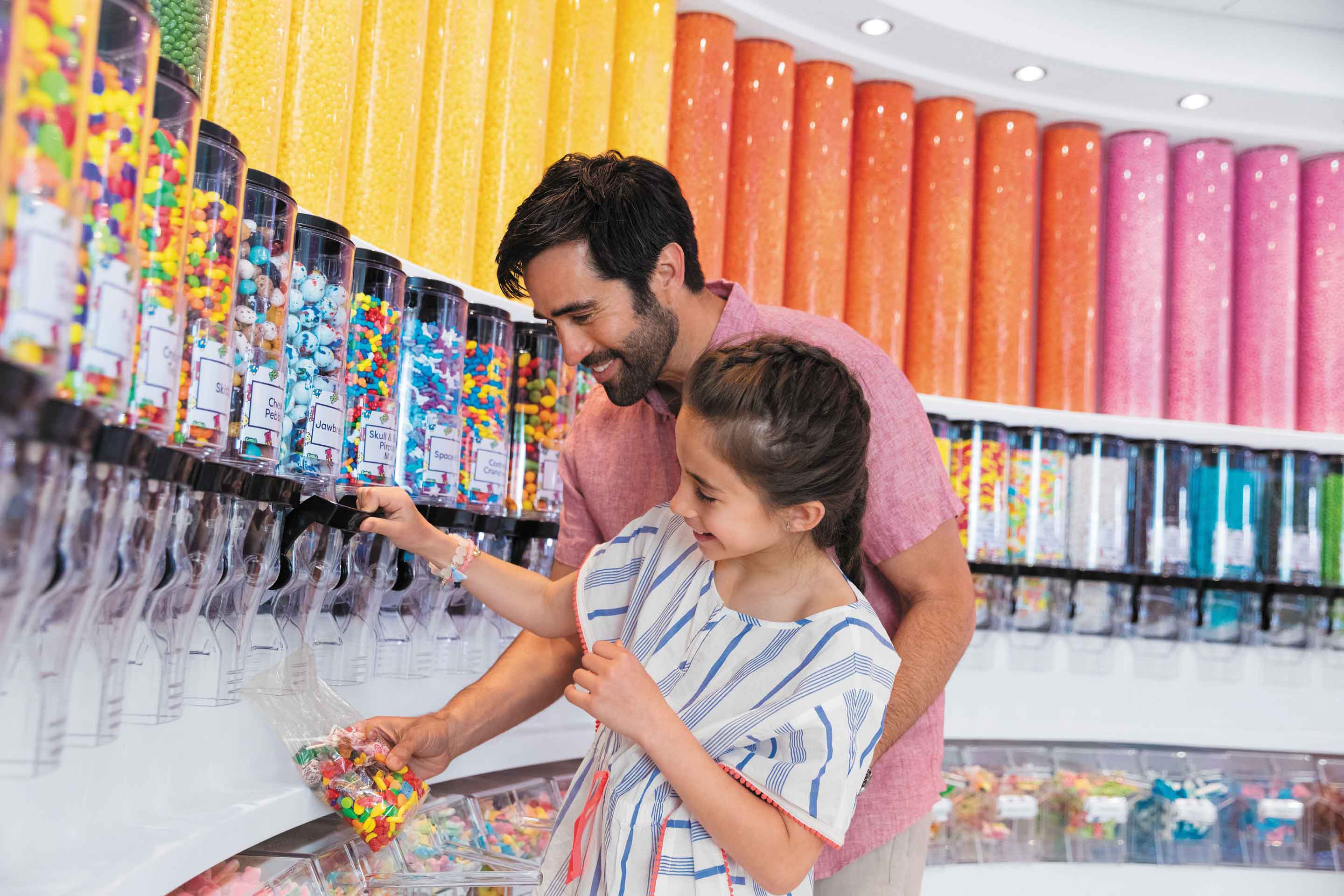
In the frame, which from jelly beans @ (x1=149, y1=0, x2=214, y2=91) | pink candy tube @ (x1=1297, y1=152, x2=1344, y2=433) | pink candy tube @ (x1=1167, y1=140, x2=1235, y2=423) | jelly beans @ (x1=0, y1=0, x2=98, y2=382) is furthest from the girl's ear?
pink candy tube @ (x1=1297, y1=152, x2=1344, y2=433)

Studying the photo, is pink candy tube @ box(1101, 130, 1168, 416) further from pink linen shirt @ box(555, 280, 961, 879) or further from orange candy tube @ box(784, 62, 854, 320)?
pink linen shirt @ box(555, 280, 961, 879)

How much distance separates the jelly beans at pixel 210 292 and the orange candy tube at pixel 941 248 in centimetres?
225

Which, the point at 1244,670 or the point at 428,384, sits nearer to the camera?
the point at 428,384

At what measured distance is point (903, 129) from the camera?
→ 10.4 ft

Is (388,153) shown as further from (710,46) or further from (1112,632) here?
(1112,632)

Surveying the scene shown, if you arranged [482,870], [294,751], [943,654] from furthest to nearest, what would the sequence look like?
[482,870] < [943,654] < [294,751]

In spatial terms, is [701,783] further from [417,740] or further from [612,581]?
[417,740]

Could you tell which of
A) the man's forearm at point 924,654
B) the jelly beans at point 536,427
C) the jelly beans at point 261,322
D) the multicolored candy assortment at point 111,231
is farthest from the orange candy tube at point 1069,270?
the multicolored candy assortment at point 111,231

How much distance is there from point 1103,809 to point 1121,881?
184mm

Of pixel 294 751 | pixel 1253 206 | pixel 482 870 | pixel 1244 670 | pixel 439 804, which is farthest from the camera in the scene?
pixel 1253 206

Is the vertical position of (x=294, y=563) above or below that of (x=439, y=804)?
above

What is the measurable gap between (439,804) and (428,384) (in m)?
0.64

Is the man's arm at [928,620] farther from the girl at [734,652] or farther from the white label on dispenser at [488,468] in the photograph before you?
the white label on dispenser at [488,468]

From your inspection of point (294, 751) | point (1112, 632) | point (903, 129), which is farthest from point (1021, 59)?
point (294, 751)
